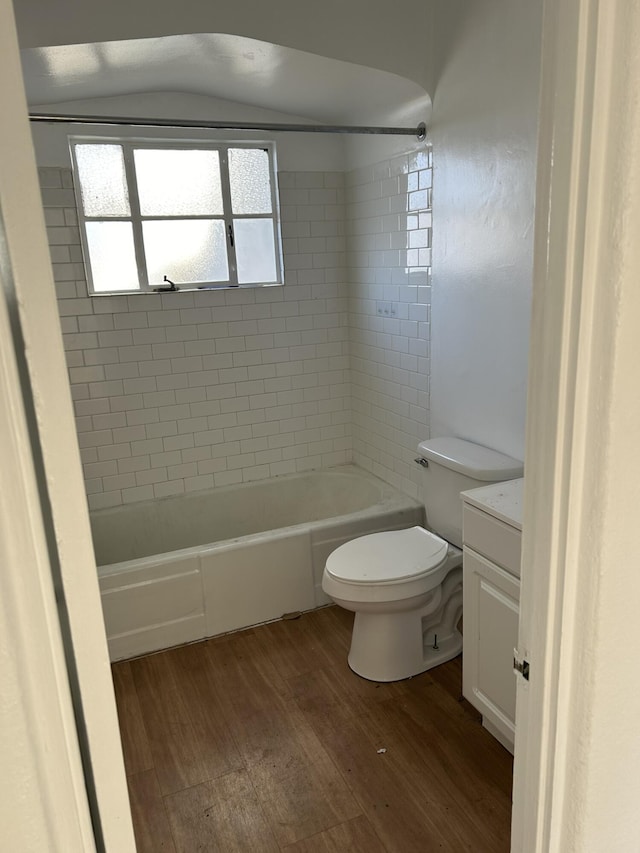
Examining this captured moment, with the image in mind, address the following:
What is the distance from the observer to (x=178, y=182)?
3164mm

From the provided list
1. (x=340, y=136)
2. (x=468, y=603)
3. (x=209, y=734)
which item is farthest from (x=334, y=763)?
(x=340, y=136)

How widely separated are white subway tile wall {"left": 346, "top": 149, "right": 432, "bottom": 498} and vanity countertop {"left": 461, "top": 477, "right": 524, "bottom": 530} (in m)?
0.96

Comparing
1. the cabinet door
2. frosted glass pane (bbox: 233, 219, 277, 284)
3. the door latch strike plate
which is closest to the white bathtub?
the cabinet door

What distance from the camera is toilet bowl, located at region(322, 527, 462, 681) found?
2.27 meters

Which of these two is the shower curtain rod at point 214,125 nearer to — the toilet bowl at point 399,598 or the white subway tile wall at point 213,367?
the white subway tile wall at point 213,367

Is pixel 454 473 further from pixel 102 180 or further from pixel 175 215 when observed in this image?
pixel 102 180

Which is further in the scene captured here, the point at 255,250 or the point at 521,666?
the point at 255,250

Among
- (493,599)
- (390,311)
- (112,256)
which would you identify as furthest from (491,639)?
(112,256)

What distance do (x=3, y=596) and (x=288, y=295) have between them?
2928mm

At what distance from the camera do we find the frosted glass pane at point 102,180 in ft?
9.76

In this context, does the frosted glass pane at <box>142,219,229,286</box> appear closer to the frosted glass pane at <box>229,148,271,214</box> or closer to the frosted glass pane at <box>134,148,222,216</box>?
the frosted glass pane at <box>134,148,222,216</box>

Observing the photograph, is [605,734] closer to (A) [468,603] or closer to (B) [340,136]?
(A) [468,603]

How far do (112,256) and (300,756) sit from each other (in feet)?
7.73

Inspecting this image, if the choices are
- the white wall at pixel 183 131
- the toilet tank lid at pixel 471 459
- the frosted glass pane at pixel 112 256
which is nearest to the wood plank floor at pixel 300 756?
the toilet tank lid at pixel 471 459
